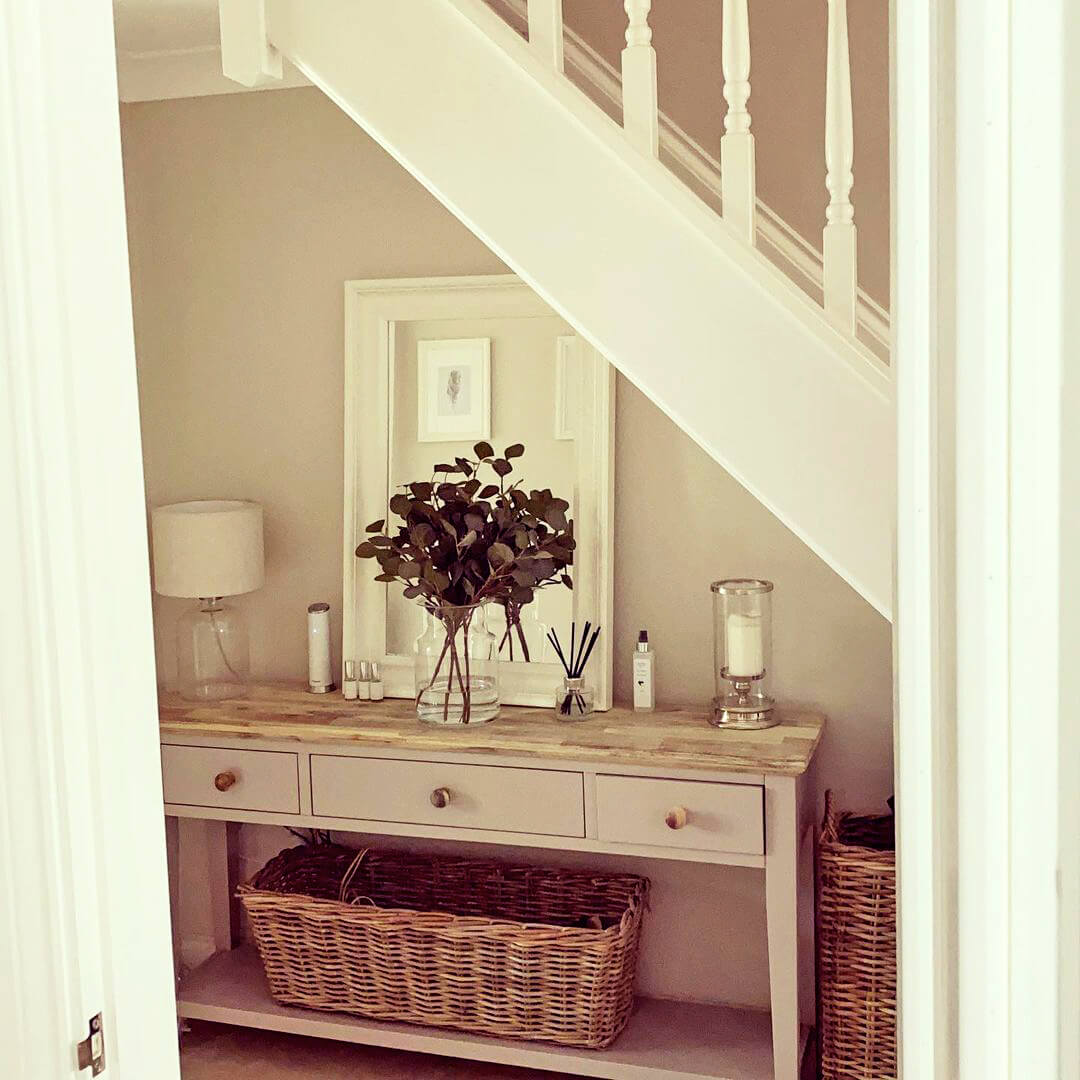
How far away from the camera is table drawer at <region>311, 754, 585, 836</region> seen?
2545mm

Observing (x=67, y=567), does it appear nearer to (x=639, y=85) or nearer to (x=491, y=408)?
(x=639, y=85)

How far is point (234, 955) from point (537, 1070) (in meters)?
0.87

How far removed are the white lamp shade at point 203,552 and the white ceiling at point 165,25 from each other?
1098 mm

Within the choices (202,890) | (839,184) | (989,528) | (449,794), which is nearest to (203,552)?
(449,794)

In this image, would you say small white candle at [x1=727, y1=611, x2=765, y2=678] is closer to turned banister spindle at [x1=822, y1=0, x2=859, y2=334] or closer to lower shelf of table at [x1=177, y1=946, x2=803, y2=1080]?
lower shelf of table at [x1=177, y1=946, x2=803, y2=1080]

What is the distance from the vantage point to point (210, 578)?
2.91 m

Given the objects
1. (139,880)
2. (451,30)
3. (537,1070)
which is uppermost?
(451,30)

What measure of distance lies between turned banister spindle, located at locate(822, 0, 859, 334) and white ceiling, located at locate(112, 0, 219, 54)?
1495mm

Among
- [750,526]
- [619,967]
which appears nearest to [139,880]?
[619,967]

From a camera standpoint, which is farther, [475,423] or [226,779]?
[475,423]

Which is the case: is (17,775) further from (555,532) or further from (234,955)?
(234,955)

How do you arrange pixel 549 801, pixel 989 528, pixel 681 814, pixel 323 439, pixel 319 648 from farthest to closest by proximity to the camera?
pixel 323 439 < pixel 319 648 < pixel 549 801 < pixel 681 814 < pixel 989 528

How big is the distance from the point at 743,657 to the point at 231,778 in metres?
1.17

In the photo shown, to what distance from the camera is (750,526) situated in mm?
2814
